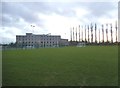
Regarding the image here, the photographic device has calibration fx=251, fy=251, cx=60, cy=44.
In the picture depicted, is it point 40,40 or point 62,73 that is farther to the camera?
point 40,40

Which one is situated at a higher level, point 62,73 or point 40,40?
point 40,40

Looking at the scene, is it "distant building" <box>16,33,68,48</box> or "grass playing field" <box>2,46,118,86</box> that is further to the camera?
"distant building" <box>16,33,68,48</box>

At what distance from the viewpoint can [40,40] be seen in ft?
400

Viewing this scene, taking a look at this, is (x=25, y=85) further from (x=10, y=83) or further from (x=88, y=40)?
(x=88, y=40)

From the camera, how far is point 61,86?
7812mm

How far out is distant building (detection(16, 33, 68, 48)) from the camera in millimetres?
113062

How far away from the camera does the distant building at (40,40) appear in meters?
113

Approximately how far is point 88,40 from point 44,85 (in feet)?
317

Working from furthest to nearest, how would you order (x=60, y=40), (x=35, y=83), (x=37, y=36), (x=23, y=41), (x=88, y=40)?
(x=60, y=40)
(x=37, y=36)
(x=23, y=41)
(x=88, y=40)
(x=35, y=83)

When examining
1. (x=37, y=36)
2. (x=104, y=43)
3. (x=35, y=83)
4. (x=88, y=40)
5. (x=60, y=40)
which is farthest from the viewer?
(x=60, y=40)

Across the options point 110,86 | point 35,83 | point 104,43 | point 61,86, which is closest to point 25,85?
point 35,83

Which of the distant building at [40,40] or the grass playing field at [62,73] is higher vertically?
the distant building at [40,40]

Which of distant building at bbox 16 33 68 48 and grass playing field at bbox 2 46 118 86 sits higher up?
distant building at bbox 16 33 68 48

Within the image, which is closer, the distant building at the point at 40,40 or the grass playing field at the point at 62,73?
the grass playing field at the point at 62,73
